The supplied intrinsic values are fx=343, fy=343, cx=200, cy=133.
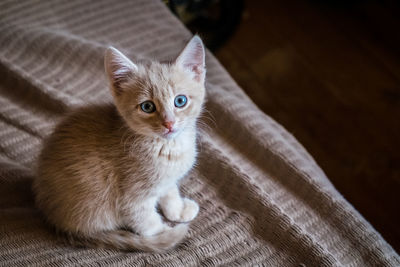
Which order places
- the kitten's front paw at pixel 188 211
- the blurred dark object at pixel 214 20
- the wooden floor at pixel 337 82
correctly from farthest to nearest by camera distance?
the blurred dark object at pixel 214 20, the wooden floor at pixel 337 82, the kitten's front paw at pixel 188 211

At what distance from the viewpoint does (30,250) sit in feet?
2.70

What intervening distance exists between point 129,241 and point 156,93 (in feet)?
1.24

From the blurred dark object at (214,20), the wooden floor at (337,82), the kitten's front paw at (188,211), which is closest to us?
the kitten's front paw at (188,211)

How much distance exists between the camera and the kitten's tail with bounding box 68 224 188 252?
86 centimetres

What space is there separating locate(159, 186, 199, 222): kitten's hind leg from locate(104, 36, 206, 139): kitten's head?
21 cm

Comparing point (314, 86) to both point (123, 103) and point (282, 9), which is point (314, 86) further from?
point (123, 103)

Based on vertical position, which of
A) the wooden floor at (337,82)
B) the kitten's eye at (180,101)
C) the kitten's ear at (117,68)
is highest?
the kitten's ear at (117,68)

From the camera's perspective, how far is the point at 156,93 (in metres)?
0.86

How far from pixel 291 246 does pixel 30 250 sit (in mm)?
656

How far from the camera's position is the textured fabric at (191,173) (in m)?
0.88

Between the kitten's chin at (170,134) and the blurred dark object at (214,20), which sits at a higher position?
the kitten's chin at (170,134)

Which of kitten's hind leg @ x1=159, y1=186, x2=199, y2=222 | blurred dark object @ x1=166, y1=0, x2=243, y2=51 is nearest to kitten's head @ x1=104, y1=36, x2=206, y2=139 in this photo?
kitten's hind leg @ x1=159, y1=186, x2=199, y2=222

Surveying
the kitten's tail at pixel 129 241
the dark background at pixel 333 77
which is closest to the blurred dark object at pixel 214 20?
the dark background at pixel 333 77

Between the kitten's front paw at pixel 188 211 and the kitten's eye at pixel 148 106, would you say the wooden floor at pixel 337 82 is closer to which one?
the kitten's front paw at pixel 188 211
